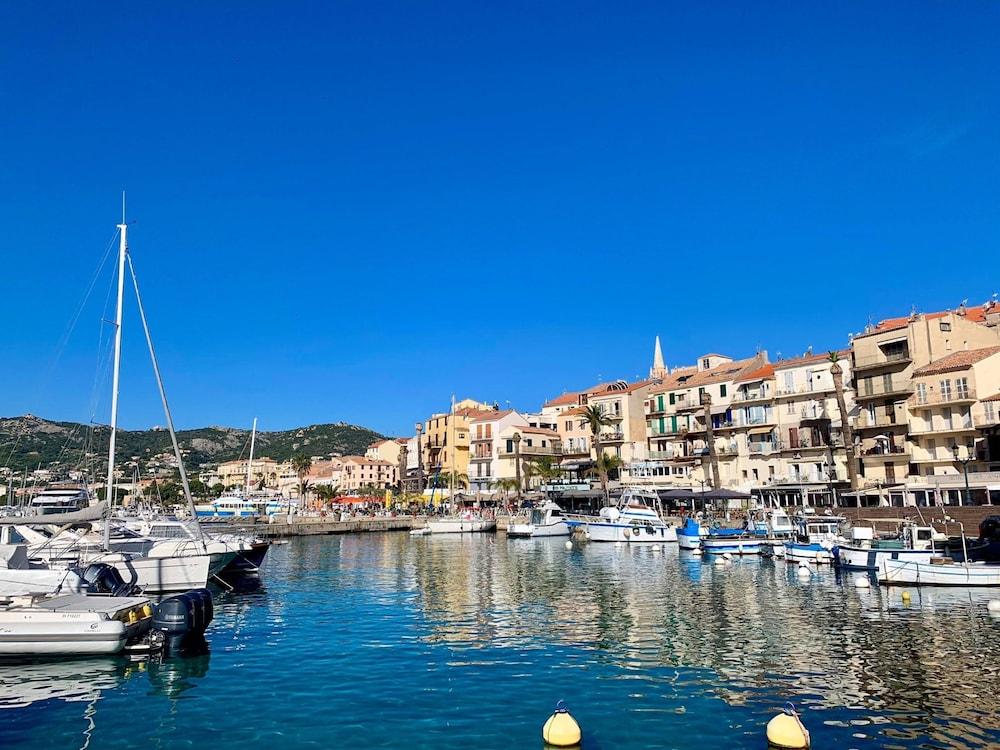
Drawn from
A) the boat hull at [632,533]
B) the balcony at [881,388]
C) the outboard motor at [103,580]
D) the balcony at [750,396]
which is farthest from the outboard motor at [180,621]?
the balcony at [750,396]

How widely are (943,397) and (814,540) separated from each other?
2220 centimetres

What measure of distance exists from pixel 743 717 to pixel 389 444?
17199 cm

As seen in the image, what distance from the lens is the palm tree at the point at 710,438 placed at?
258 feet

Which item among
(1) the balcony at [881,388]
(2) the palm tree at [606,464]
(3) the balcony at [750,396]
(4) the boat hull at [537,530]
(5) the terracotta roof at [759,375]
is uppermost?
(5) the terracotta roof at [759,375]

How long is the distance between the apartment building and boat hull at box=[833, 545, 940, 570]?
25632 millimetres

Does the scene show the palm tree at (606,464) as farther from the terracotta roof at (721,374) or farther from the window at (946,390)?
the window at (946,390)

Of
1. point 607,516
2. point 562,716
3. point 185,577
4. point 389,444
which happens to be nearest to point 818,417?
point 607,516

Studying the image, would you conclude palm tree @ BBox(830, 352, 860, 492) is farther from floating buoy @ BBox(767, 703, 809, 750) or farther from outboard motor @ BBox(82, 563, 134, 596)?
outboard motor @ BBox(82, 563, 134, 596)

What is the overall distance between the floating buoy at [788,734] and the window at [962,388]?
5581 centimetres

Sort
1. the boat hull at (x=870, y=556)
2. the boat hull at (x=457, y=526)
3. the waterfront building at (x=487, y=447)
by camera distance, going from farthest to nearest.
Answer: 1. the waterfront building at (x=487, y=447)
2. the boat hull at (x=457, y=526)
3. the boat hull at (x=870, y=556)

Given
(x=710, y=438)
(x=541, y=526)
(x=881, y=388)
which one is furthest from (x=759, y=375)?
(x=541, y=526)

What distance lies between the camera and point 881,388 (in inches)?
2613

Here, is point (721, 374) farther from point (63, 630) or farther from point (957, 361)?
point (63, 630)

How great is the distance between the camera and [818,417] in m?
72.6
